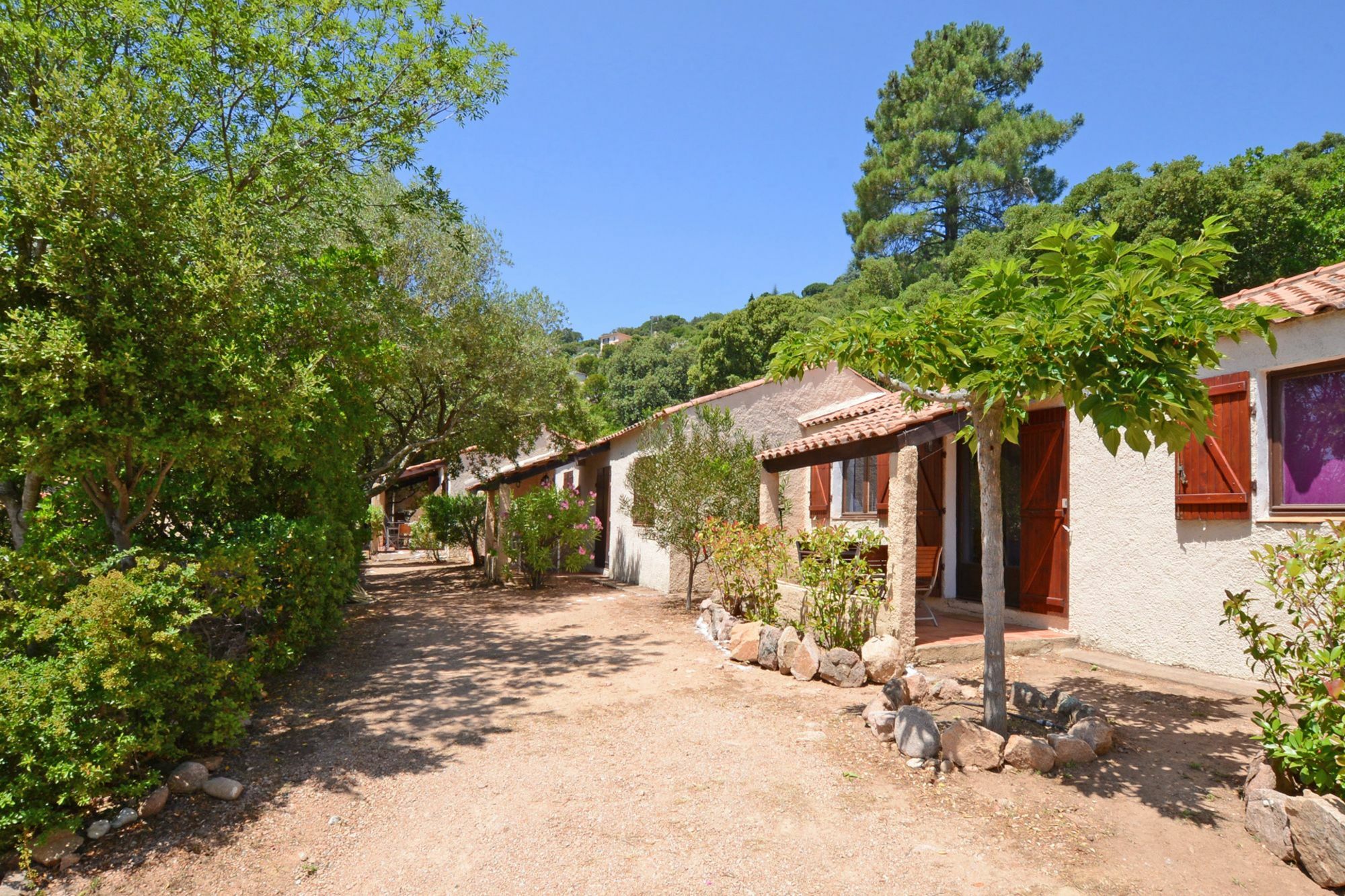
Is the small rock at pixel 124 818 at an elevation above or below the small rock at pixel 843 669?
below

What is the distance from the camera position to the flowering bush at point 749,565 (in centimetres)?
934

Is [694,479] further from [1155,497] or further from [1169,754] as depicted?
[1169,754]

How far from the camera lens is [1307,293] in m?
6.36

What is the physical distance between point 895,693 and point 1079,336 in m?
3.35

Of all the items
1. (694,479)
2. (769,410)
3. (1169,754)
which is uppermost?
(769,410)

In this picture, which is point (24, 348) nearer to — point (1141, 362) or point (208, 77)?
point (208, 77)

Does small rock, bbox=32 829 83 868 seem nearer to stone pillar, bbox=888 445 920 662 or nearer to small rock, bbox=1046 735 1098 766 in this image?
small rock, bbox=1046 735 1098 766

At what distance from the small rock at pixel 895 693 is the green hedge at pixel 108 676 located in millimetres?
4711

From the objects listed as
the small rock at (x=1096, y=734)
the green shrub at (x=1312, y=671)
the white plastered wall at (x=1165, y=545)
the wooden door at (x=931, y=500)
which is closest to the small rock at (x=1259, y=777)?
the green shrub at (x=1312, y=671)

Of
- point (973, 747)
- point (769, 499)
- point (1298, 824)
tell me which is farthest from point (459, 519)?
point (1298, 824)

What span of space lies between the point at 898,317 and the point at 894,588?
346cm

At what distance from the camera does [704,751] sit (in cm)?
555

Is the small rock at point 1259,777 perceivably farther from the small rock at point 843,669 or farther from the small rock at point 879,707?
the small rock at point 843,669

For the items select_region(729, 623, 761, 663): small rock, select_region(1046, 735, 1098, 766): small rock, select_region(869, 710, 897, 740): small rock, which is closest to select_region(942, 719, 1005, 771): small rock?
select_region(1046, 735, 1098, 766): small rock
